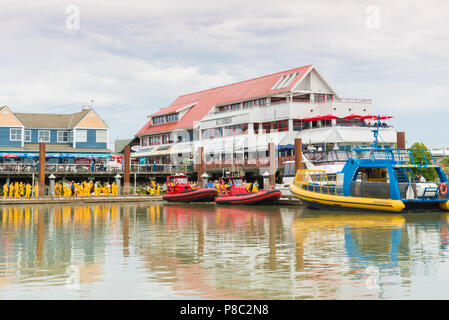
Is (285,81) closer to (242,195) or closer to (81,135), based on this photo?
(242,195)

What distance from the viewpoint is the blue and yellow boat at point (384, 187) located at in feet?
102

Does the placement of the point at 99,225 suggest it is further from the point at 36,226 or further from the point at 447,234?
the point at 447,234

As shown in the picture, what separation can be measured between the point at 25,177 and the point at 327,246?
45.0 metres

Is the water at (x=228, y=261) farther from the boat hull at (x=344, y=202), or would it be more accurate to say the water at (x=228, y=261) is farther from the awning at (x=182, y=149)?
the awning at (x=182, y=149)

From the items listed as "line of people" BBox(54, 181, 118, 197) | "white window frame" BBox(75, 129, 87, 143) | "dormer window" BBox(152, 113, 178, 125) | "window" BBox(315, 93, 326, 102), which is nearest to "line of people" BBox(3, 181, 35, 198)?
"line of people" BBox(54, 181, 118, 197)

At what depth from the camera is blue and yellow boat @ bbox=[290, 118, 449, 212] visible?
102 feet

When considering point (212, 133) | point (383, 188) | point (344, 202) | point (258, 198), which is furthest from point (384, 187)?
point (212, 133)

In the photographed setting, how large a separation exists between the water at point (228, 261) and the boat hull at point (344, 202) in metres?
3.45

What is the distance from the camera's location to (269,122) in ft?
208

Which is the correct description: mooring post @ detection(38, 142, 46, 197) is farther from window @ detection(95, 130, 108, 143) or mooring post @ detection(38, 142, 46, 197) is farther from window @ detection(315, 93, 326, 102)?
window @ detection(315, 93, 326, 102)

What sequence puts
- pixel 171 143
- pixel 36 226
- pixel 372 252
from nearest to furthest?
pixel 372 252 < pixel 36 226 < pixel 171 143

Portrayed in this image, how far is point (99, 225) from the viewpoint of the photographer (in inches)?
1083

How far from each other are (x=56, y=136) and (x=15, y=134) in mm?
4979
